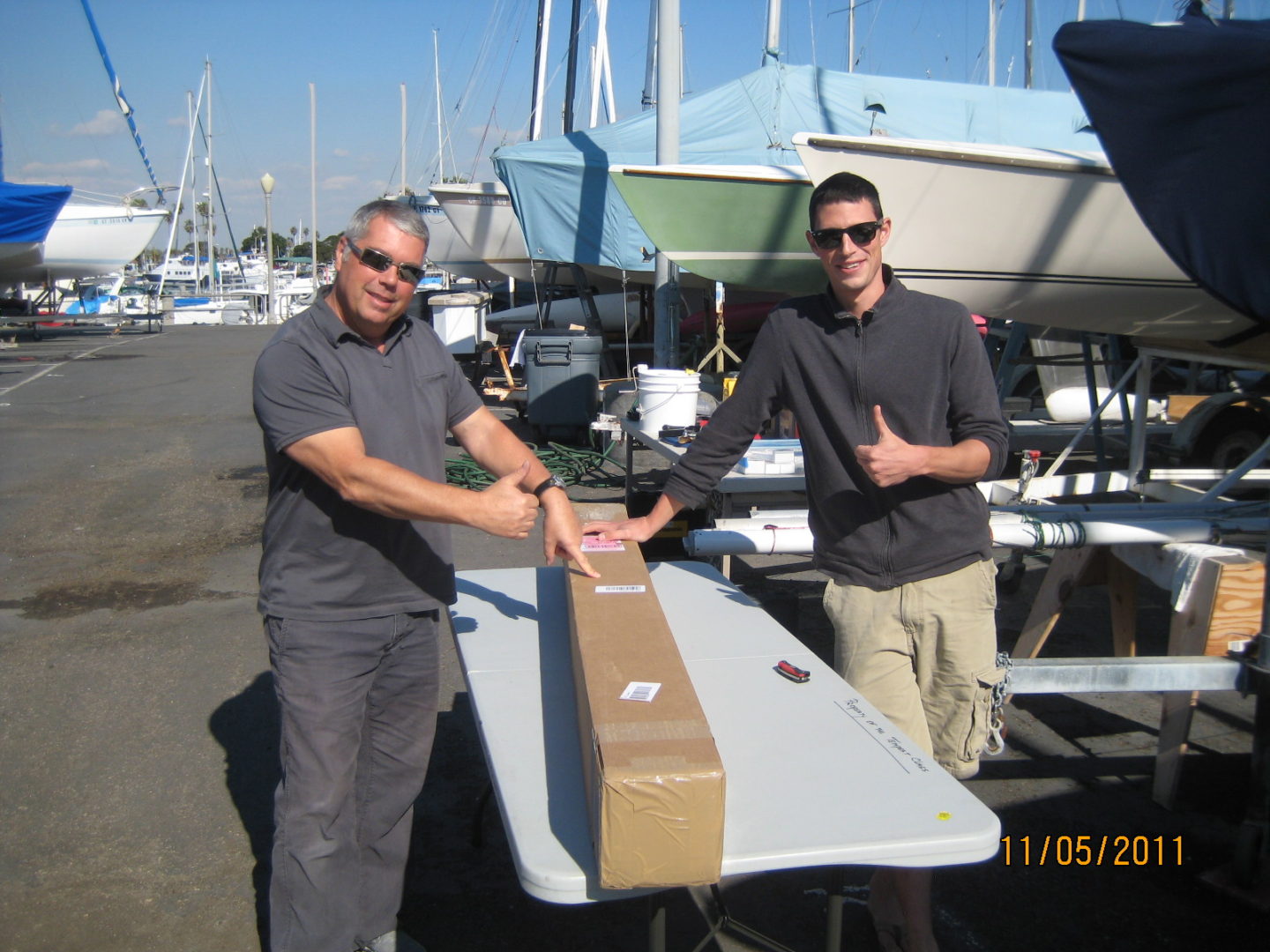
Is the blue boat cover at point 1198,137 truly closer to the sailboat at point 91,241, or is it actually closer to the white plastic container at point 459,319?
the white plastic container at point 459,319

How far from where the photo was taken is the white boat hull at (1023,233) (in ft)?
21.3

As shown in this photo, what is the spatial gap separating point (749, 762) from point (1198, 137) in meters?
3.36

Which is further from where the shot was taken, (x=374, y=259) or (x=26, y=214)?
(x=26, y=214)

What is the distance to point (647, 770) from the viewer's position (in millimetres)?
1671

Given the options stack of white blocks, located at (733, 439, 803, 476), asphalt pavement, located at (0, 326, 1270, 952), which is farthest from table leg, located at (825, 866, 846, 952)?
stack of white blocks, located at (733, 439, 803, 476)

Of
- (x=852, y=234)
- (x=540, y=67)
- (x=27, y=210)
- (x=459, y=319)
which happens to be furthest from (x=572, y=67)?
(x=852, y=234)

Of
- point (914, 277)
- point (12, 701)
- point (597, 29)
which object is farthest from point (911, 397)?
point (597, 29)

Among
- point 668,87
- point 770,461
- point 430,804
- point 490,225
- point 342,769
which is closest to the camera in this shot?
point 342,769

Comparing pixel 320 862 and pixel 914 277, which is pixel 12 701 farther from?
pixel 914 277

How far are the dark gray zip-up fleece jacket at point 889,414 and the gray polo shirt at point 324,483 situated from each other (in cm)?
102

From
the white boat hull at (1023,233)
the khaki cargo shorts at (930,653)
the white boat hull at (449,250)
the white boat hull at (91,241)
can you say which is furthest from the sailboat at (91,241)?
Answer: the khaki cargo shorts at (930,653)

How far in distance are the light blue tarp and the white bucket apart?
19.4 feet

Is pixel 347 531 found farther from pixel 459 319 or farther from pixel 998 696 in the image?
pixel 459 319

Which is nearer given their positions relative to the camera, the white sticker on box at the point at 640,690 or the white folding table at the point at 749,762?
the white folding table at the point at 749,762
